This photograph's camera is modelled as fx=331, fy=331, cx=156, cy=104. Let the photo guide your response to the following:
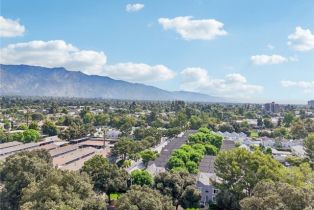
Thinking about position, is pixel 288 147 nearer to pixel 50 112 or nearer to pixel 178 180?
pixel 178 180

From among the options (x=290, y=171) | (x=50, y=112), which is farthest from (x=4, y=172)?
(x=50, y=112)

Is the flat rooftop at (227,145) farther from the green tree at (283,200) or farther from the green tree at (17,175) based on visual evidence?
the green tree at (283,200)

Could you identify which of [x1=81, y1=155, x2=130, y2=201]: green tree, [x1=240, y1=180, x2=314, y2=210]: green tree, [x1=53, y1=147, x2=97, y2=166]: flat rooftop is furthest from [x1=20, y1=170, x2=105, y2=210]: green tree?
[x1=53, y1=147, x2=97, y2=166]: flat rooftop

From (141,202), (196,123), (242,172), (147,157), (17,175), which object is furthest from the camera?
(196,123)

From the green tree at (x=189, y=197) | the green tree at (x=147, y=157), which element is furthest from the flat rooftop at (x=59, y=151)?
the green tree at (x=189, y=197)

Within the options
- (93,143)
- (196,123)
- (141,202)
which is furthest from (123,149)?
(196,123)

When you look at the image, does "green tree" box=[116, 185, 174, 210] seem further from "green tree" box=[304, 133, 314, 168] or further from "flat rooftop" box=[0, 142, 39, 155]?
"green tree" box=[304, 133, 314, 168]

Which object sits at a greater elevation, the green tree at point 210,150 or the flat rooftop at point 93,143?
the green tree at point 210,150

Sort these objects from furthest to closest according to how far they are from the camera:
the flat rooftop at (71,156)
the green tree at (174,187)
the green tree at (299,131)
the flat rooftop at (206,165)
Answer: the green tree at (299,131)
the flat rooftop at (71,156)
the flat rooftop at (206,165)
the green tree at (174,187)

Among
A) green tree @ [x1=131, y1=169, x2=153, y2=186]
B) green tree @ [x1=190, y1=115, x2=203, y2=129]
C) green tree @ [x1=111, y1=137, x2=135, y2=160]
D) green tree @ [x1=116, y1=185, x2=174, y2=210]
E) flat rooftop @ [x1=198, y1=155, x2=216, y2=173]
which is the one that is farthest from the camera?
green tree @ [x1=190, y1=115, x2=203, y2=129]

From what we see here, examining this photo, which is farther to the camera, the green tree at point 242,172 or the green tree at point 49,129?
the green tree at point 49,129

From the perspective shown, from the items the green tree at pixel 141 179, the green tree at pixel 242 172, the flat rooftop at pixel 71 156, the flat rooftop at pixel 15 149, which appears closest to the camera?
the green tree at pixel 242 172

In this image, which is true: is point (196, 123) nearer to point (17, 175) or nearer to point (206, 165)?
point (206, 165)

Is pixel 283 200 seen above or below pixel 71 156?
above
